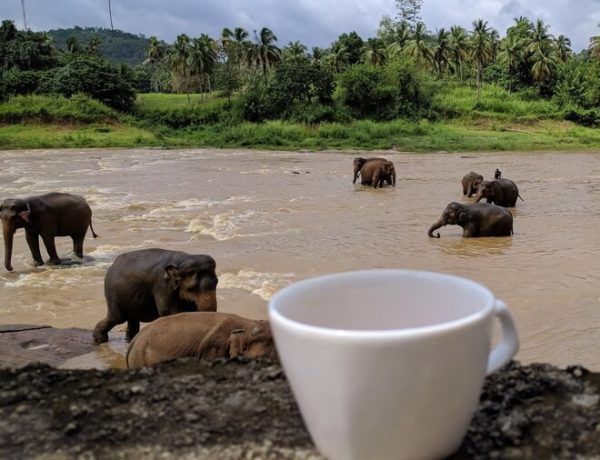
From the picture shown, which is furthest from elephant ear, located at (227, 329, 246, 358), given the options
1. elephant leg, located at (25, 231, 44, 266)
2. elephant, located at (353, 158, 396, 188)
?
elephant, located at (353, 158, 396, 188)

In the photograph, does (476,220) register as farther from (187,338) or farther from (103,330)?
(187,338)

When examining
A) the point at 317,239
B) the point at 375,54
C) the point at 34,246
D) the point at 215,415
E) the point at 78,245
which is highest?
the point at 375,54

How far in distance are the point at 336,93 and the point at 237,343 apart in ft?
181

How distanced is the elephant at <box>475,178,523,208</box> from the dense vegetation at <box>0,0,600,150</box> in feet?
83.7

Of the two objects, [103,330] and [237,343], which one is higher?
[237,343]

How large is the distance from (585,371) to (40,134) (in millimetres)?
53883

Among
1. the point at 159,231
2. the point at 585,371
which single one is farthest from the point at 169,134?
the point at 585,371

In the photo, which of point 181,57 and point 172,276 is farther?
point 181,57

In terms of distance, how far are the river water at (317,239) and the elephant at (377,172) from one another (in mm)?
541

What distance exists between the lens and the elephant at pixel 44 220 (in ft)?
35.1

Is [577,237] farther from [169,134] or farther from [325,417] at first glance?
[169,134]

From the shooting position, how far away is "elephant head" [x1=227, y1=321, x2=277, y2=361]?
160 inches

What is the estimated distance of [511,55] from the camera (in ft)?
207

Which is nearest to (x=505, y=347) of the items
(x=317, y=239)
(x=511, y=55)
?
(x=317, y=239)
